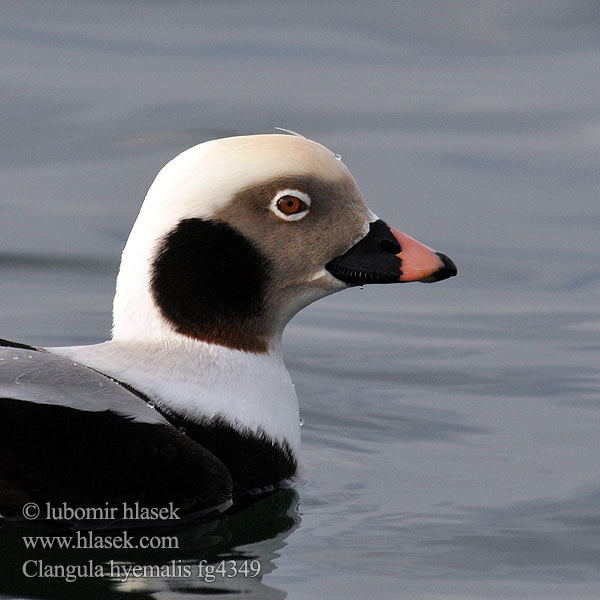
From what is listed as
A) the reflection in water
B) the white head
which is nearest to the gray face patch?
the white head

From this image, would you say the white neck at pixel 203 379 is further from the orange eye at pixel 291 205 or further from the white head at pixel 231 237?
the orange eye at pixel 291 205

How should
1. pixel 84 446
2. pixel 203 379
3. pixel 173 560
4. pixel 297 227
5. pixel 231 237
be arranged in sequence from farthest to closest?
pixel 297 227 < pixel 231 237 < pixel 203 379 < pixel 173 560 < pixel 84 446

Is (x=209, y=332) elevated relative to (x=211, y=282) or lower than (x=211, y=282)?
lower

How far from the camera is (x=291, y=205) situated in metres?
5.98

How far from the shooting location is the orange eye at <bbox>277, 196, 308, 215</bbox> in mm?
5961

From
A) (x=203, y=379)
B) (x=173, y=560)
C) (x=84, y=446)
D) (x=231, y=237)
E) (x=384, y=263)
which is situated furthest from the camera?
(x=384, y=263)

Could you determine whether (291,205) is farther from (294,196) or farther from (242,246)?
(242,246)

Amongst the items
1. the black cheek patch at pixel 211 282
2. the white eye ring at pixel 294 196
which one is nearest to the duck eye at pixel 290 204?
the white eye ring at pixel 294 196

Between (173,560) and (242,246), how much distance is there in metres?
1.11

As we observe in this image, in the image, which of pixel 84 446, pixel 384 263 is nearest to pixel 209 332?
pixel 384 263

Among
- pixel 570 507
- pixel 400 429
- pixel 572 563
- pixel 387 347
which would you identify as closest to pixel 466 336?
pixel 387 347

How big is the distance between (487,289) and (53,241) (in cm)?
232

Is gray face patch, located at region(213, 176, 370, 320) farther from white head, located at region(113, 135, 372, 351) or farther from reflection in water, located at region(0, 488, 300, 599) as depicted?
reflection in water, located at region(0, 488, 300, 599)

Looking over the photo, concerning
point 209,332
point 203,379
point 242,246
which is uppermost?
point 242,246
